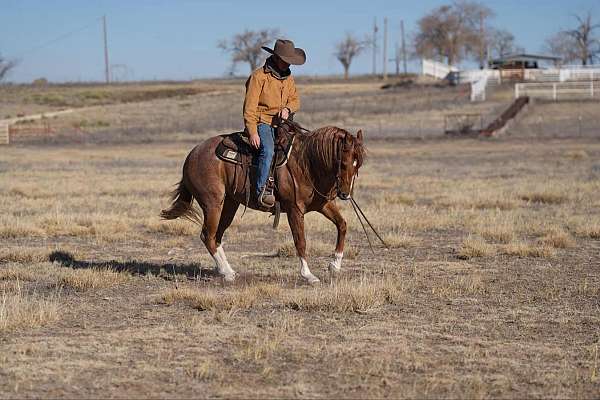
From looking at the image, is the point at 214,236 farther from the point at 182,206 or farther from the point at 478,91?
the point at 478,91

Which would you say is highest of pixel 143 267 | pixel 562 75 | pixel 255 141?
pixel 562 75

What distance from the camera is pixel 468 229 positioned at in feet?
48.4

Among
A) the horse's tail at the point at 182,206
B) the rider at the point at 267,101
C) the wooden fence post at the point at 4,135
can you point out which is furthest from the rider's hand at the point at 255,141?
the wooden fence post at the point at 4,135

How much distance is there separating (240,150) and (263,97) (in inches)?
25.9

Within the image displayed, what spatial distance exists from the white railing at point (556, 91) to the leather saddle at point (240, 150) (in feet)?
186

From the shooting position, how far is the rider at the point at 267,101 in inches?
391

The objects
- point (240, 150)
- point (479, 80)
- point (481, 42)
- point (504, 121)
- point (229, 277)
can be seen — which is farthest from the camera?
point (481, 42)

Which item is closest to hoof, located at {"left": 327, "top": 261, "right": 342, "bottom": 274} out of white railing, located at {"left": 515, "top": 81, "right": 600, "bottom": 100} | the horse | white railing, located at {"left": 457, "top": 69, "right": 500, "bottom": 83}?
the horse

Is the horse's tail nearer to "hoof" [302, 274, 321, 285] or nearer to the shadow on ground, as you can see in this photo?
the shadow on ground

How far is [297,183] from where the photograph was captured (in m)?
10.0

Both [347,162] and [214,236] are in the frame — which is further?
[214,236]

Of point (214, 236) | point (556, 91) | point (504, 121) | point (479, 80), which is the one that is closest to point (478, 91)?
point (479, 80)

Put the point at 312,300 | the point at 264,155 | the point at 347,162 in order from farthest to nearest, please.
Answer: the point at 264,155, the point at 347,162, the point at 312,300

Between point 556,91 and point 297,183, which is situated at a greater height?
point 556,91
